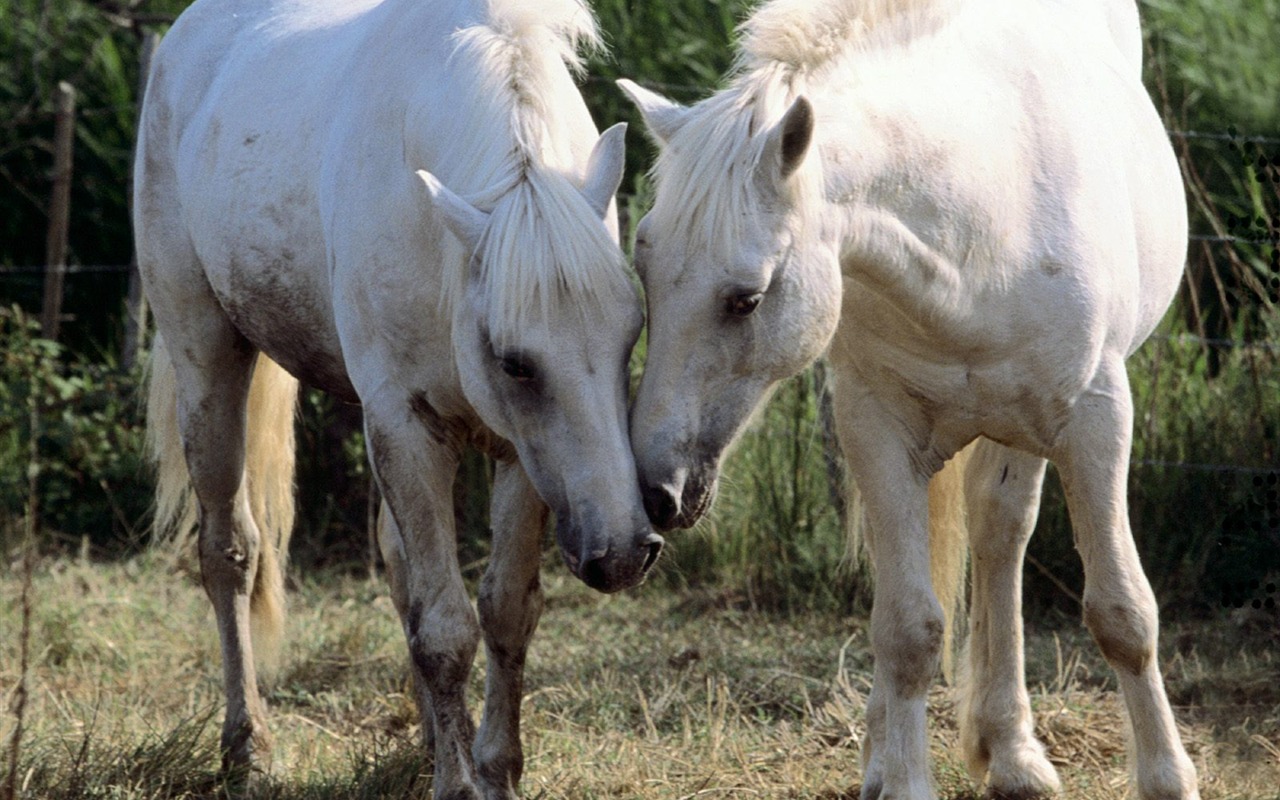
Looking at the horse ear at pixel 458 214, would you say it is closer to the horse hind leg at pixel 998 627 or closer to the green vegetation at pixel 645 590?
the green vegetation at pixel 645 590

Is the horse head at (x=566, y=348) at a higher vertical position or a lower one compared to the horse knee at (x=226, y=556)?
higher

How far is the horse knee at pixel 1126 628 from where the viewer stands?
3.44 m

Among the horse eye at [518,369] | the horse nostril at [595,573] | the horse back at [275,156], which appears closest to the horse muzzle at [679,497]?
the horse nostril at [595,573]

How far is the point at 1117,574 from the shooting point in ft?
11.4

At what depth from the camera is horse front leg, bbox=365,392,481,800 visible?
345 cm

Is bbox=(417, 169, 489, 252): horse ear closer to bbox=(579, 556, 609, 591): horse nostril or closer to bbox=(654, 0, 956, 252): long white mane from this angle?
bbox=(654, 0, 956, 252): long white mane

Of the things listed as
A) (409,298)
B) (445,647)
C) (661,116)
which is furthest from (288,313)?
(661,116)

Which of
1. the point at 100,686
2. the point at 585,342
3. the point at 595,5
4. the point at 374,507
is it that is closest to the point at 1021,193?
the point at 585,342

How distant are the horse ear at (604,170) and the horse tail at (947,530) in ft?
3.96

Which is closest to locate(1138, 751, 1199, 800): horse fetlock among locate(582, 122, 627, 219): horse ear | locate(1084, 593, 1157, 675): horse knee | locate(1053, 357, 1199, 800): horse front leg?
locate(1053, 357, 1199, 800): horse front leg

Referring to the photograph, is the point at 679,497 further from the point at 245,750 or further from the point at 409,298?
the point at 245,750

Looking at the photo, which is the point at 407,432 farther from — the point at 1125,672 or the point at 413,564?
the point at 1125,672

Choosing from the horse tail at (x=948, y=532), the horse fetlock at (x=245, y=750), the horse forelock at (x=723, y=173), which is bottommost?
the horse fetlock at (x=245, y=750)

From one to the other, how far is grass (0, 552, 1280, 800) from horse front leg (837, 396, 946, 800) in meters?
0.44
